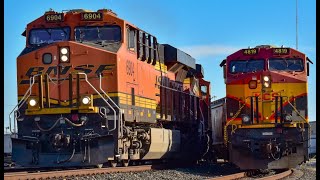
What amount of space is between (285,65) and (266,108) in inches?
56.2

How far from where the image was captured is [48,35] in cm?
1452

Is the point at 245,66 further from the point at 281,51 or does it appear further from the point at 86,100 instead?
the point at 86,100

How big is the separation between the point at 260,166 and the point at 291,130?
4.24 feet

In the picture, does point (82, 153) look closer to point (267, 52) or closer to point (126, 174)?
point (126, 174)

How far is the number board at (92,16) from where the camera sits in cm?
1439

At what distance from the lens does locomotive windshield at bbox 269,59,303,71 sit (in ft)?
56.2

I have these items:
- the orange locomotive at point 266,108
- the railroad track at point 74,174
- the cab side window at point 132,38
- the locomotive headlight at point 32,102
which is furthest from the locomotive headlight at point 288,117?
the locomotive headlight at point 32,102

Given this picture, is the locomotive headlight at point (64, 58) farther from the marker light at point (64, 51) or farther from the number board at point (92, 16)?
the number board at point (92, 16)

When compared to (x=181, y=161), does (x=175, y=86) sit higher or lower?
higher

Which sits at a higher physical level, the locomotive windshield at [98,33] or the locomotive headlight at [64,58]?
the locomotive windshield at [98,33]

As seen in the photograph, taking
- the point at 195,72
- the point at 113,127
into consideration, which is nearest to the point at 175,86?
the point at 195,72

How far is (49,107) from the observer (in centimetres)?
1392

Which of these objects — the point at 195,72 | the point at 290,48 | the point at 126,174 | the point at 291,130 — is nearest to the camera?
the point at 126,174

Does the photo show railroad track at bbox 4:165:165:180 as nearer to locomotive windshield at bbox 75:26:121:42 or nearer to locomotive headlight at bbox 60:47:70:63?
locomotive headlight at bbox 60:47:70:63
